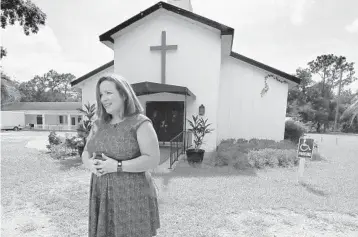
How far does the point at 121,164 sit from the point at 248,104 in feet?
34.3

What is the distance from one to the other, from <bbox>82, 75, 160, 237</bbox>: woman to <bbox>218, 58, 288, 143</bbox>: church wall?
9515mm

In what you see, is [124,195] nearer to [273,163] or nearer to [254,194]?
[254,194]

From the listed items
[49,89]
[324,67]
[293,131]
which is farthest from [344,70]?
[49,89]

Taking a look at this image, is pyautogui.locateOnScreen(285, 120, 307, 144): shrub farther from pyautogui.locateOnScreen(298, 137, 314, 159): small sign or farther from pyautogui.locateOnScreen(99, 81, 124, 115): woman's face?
pyautogui.locateOnScreen(99, 81, 124, 115): woman's face

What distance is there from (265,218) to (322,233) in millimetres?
822

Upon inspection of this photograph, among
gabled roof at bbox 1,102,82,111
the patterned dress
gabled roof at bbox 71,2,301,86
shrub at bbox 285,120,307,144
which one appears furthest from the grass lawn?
gabled roof at bbox 1,102,82,111

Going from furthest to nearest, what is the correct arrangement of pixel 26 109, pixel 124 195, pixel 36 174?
pixel 26 109 < pixel 36 174 < pixel 124 195

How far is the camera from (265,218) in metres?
3.72

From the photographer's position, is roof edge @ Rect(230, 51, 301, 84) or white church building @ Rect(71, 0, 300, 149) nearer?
white church building @ Rect(71, 0, 300, 149)

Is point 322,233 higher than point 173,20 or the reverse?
the reverse

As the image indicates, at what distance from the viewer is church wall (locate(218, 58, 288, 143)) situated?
1103cm

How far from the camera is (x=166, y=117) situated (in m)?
10.8

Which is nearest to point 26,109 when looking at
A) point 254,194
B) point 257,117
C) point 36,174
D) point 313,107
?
point 36,174

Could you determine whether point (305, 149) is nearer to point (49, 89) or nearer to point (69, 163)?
point (69, 163)
